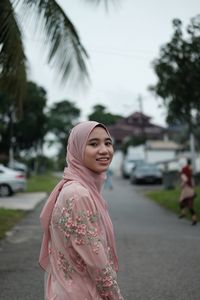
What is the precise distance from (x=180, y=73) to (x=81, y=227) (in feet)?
47.0

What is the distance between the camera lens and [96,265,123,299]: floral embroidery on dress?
2.62 m

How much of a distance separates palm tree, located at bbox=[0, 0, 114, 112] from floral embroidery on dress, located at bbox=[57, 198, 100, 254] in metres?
6.19

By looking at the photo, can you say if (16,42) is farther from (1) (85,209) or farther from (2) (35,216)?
(2) (35,216)

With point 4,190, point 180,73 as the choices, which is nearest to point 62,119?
point 4,190

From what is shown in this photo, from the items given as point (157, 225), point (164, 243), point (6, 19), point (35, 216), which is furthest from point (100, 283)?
point (35, 216)

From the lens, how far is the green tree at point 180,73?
16.0m

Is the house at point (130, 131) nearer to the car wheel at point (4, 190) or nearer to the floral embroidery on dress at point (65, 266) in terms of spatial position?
the car wheel at point (4, 190)

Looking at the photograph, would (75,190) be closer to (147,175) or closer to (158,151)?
(147,175)

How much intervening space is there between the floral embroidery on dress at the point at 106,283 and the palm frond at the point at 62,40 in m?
6.63

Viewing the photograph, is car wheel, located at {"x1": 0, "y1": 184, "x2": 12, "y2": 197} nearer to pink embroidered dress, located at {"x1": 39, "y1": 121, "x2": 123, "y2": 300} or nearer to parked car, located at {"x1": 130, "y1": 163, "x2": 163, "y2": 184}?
parked car, located at {"x1": 130, "y1": 163, "x2": 163, "y2": 184}

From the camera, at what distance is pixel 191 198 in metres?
14.6

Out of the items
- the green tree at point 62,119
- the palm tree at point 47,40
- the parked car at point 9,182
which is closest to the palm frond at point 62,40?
the palm tree at point 47,40

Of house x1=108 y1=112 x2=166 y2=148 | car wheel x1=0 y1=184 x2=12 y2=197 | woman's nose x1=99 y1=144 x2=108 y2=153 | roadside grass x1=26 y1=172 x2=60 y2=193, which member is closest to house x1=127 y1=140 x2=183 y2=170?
house x1=108 y1=112 x2=166 y2=148

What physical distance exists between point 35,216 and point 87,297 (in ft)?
43.6
